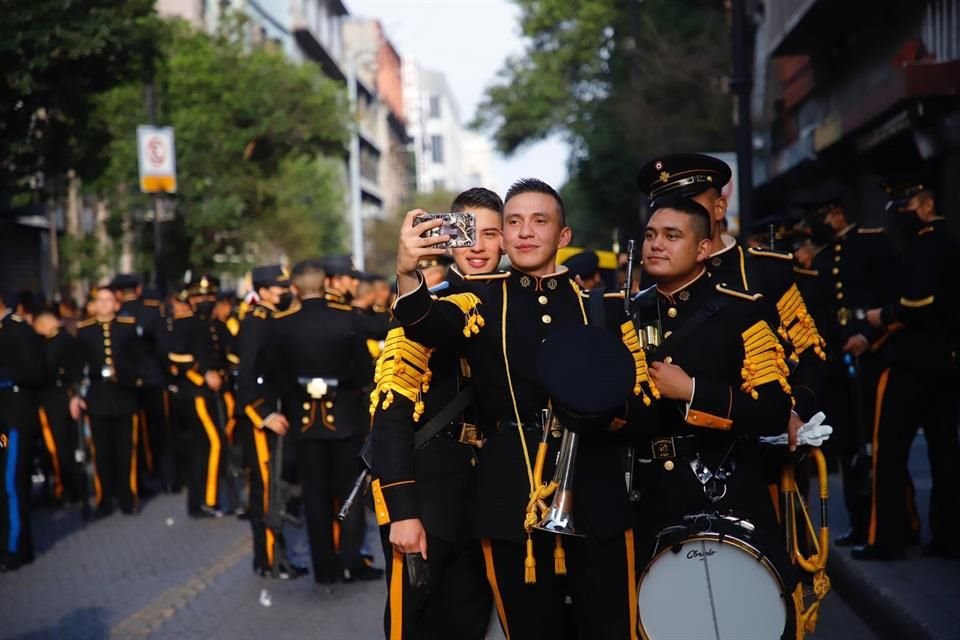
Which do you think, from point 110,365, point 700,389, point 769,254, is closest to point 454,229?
point 700,389

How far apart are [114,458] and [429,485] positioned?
1092 centimetres

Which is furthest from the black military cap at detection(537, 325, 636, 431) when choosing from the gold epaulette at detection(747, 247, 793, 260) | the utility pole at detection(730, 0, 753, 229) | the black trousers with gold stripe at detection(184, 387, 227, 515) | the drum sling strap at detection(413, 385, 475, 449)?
the utility pole at detection(730, 0, 753, 229)

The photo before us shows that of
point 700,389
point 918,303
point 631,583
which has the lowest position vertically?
point 631,583

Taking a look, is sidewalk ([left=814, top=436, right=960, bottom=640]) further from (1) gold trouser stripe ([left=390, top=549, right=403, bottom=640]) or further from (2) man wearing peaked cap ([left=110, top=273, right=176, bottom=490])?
(2) man wearing peaked cap ([left=110, top=273, right=176, bottom=490])

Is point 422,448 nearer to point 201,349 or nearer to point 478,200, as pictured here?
point 478,200

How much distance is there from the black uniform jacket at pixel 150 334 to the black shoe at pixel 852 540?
319 inches

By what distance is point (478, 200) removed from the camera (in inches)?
287

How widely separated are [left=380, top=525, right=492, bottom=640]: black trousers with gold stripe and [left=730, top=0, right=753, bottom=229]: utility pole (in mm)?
11813

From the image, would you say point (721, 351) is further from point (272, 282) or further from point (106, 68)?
point (106, 68)

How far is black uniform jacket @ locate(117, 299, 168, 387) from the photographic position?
667 inches

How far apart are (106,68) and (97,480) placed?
17.8ft

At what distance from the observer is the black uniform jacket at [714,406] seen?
5777 mm

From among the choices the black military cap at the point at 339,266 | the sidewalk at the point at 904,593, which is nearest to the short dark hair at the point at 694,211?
the sidewalk at the point at 904,593

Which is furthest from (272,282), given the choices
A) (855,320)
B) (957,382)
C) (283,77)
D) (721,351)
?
(283,77)
